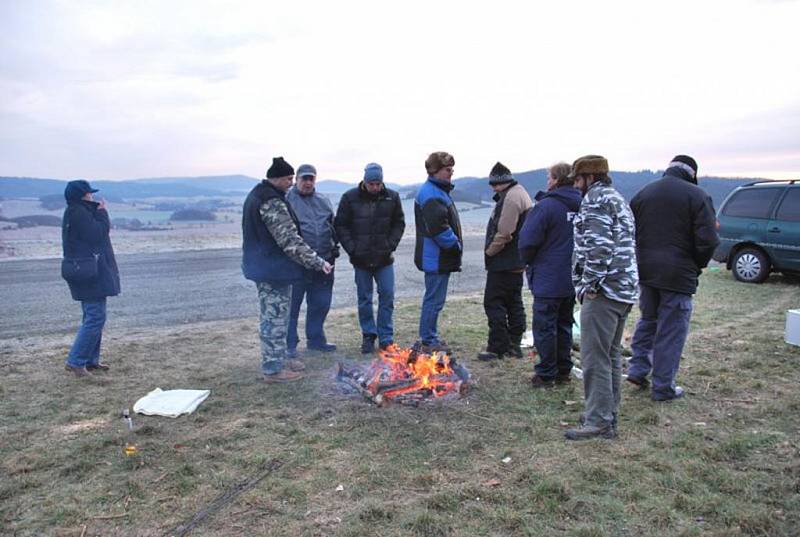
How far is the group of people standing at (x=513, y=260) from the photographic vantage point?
4.17 m

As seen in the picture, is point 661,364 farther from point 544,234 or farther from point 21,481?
point 21,481

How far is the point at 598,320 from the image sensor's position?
4.14 m

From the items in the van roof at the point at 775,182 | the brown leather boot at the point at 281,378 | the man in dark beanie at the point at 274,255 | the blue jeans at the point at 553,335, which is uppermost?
the van roof at the point at 775,182

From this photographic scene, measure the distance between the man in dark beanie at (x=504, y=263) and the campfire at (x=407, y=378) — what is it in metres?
1.05

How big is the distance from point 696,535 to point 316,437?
260cm

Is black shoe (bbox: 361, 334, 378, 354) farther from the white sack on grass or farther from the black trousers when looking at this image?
the white sack on grass

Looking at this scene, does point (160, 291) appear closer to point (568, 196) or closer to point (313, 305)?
point (313, 305)

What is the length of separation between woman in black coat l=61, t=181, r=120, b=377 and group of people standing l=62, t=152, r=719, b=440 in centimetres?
1

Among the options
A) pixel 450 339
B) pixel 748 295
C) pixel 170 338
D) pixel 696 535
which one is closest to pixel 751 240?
pixel 748 295

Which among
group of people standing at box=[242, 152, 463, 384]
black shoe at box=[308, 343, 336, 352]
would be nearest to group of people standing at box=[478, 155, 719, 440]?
group of people standing at box=[242, 152, 463, 384]

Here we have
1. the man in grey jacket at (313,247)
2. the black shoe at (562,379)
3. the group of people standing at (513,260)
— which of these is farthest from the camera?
the man in grey jacket at (313,247)

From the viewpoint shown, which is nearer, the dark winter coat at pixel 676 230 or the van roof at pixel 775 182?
the dark winter coat at pixel 676 230

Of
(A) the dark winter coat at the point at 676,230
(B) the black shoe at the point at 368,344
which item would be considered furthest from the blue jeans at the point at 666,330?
(B) the black shoe at the point at 368,344

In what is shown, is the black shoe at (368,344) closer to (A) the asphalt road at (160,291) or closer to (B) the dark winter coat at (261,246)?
(B) the dark winter coat at (261,246)
